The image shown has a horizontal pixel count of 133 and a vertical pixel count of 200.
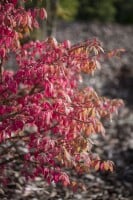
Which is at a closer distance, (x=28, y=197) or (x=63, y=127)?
(x=63, y=127)

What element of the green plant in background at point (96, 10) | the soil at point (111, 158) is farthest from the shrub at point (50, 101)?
the green plant in background at point (96, 10)

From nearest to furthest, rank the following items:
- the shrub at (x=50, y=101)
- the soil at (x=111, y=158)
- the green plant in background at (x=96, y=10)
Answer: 1. the shrub at (x=50, y=101)
2. the soil at (x=111, y=158)
3. the green plant in background at (x=96, y=10)

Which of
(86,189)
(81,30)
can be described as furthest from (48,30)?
(81,30)

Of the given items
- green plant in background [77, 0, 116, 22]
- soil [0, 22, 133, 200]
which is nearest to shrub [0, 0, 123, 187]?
soil [0, 22, 133, 200]

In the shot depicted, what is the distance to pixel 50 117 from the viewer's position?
4.93 m

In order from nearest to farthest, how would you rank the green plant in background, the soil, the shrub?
the shrub, the soil, the green plant in background

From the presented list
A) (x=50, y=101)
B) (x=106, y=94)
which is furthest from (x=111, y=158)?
(x=106, y=94)

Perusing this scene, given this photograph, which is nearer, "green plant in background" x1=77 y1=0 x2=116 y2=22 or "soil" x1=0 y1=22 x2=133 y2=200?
"soil" x1=0 y1=22 x2=133 y2=200

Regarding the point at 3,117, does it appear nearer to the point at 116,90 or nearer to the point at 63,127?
the point at 63,127

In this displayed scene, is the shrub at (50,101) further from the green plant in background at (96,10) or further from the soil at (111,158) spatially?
the green plant in background at (96,10)

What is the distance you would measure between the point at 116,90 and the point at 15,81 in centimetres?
821

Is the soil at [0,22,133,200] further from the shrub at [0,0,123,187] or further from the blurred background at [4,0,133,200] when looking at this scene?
the shrub at [0,0,123,187]

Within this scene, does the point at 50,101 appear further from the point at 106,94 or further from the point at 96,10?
the point at 96,10

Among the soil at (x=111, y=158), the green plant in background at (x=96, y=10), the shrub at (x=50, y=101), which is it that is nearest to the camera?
the shrub at (x=50, y=101)
